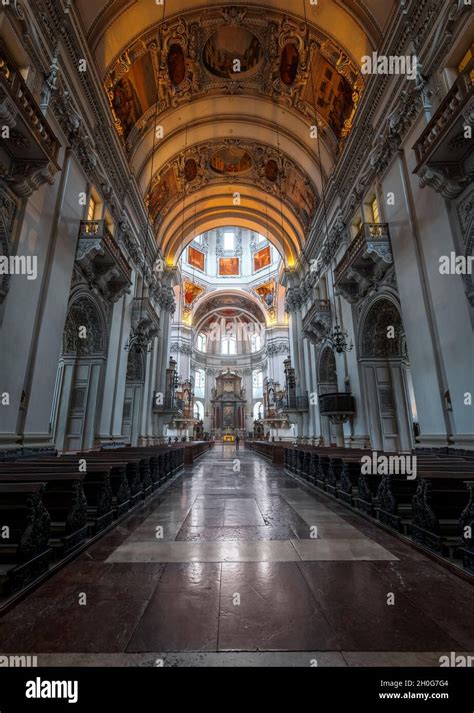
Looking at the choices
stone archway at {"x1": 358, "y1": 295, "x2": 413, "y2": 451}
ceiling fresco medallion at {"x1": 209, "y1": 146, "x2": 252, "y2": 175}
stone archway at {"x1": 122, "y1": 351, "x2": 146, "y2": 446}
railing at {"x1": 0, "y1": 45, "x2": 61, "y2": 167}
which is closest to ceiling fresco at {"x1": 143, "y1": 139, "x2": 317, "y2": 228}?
ceiling fresco medallion at {"x1": 209, "y1": 146, "x2": 252, "y2": 175}

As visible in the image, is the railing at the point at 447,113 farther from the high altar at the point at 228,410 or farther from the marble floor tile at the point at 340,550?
the high altar at the point at 228,410

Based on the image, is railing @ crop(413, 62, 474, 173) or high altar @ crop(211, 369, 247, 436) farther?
high altar @ crop(211, 369, 247, 436)

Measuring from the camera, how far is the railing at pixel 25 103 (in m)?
4.82

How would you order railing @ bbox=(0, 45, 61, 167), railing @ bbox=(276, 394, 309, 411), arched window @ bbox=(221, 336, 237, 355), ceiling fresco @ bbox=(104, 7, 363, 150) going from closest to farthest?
railing @ bbox=(0, 45, 61, 167), ceiling fresco @ bbox=(104, 7, 363, 150), railing @ bbox=(276, 394, 309, 411), arched window @ bbox=(221, 336, 237, 355)

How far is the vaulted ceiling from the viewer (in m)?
10.1

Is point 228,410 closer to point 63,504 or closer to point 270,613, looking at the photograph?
point 63,504

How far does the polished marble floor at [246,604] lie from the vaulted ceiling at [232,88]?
12.8 metres

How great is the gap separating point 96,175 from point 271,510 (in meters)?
10.7

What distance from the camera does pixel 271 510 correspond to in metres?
4.59

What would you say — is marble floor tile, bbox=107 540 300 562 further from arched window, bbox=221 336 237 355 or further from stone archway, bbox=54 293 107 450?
arched window, bbox=221 336 237 355

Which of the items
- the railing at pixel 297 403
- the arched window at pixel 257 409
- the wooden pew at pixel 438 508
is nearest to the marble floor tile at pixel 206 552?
the wooden pew at pixel 438 508

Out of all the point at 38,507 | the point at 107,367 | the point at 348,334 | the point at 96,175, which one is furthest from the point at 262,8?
the point at 38,507

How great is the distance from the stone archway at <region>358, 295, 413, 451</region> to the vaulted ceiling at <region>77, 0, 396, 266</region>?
7142mm
